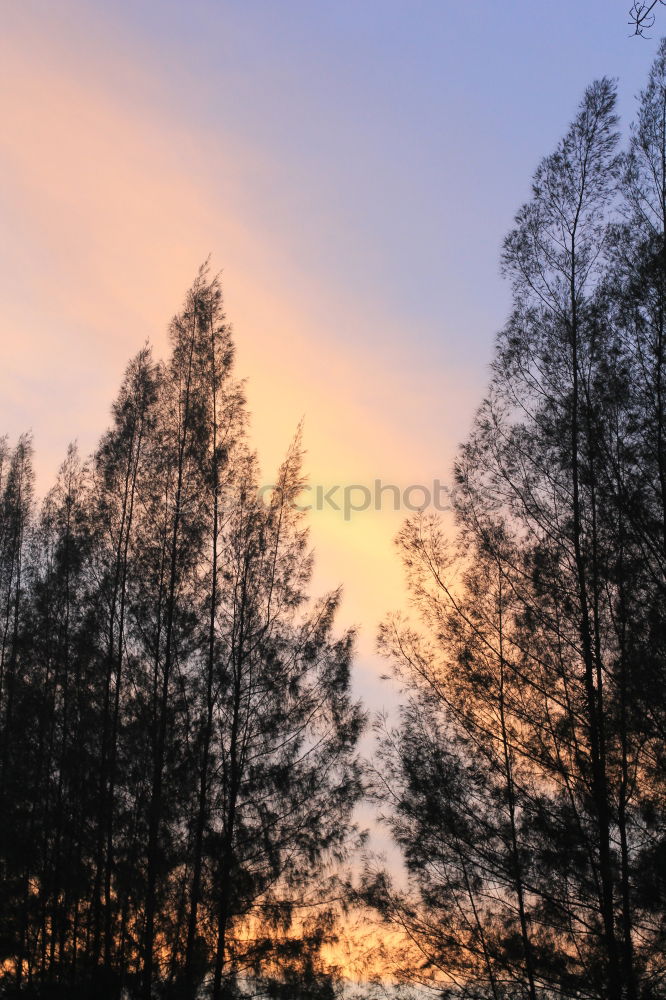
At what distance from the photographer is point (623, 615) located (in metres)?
9.19

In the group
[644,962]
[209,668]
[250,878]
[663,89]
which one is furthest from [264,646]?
[663,89]

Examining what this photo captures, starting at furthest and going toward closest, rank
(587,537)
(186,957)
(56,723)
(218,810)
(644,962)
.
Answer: (56,723)
(218,810)
(186,957)
(587,537)
(644,962)

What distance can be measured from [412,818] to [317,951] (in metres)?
3.97

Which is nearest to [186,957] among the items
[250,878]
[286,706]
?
[250,878]

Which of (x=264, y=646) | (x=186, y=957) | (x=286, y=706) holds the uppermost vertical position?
(x=264, y=646)

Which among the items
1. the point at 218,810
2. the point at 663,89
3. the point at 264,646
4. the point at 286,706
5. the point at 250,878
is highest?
the point at 663,89

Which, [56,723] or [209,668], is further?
[56,723]

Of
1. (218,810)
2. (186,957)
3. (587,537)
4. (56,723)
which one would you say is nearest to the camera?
(587,537)

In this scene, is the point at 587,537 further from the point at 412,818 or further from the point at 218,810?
the point at 218,810

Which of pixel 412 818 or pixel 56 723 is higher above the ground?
pixel 56 723

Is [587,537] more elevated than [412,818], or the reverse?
[587,537]

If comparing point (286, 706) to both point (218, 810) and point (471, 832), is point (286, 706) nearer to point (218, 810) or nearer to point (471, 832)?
point (218, 810)

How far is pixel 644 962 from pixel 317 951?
555 centimetres

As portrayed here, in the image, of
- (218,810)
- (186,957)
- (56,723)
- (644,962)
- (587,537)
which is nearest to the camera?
(644,962)
